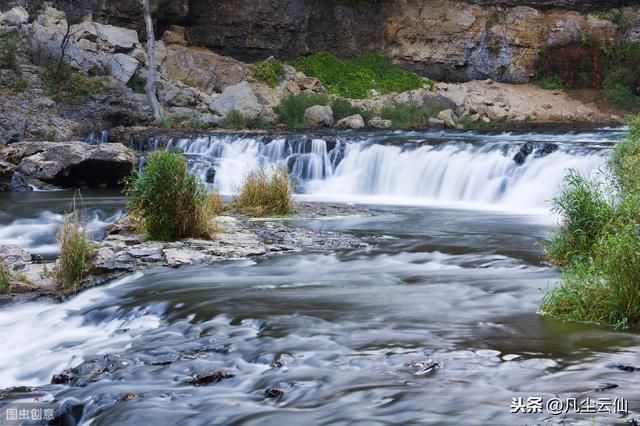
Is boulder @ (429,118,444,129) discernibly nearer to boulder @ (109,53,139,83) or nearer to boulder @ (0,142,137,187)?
boulder @ (109,53,139,83)

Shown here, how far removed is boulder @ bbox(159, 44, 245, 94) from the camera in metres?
31.3

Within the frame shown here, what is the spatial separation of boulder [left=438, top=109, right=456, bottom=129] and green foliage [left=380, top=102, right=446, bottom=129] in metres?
0.38

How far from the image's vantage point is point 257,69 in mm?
32188

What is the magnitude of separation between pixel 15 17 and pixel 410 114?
1369 cm

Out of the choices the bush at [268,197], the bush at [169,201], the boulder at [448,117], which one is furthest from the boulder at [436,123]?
the bush at [169,201]

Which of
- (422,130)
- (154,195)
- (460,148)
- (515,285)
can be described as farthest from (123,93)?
(515,285)

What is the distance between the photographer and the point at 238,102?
28703 millimetres

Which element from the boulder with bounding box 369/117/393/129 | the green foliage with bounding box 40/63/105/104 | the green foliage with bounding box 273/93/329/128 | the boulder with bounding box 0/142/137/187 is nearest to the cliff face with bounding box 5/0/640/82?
the green foliage with bounding box 273/93/329/128

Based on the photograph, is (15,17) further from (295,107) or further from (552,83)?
(552,83)

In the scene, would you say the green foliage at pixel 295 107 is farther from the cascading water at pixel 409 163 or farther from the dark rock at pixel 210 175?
the dark rock at pixel 210 175

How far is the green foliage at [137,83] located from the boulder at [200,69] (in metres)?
2.01

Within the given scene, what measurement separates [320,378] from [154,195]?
6000mm

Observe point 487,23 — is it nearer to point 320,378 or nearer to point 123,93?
point 123,93

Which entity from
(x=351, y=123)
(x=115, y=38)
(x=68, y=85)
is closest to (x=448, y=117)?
(x=351, y=123)
